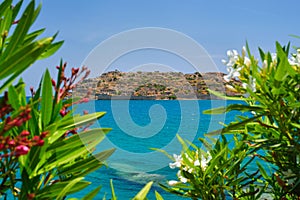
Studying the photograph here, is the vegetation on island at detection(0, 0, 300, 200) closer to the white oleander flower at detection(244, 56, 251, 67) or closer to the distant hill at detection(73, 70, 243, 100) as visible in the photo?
the white oleander flower at detection(244, 56, 251, 67)

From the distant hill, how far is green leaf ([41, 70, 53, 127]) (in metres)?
0.19

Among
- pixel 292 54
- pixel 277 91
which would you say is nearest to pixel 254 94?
pixel 277 91

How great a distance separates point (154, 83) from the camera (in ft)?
99.6

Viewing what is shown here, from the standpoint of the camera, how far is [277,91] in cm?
79

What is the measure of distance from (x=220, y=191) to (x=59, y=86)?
71 centimetres

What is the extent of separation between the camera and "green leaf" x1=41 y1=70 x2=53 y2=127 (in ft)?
2.06

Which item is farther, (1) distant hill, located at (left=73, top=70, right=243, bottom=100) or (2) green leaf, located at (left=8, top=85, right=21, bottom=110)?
(1) distant hill, located at (left=73, top=70, right=243, bottom=100)

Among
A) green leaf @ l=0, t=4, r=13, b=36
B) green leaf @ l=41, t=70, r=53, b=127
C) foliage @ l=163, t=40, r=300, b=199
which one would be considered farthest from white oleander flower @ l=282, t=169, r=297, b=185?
green leaf @ l=0, t=4, r=13, b=36

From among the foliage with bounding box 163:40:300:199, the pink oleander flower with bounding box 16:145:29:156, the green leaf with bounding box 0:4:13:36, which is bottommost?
the pink oleander flower with bounding box 16:145:29:156

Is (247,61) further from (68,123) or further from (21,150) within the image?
(21,150)

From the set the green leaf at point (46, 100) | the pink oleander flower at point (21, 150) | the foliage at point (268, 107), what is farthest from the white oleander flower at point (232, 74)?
the pink oleander flower at point (21, 150)

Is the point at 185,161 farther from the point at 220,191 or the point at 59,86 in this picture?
the point at 59,86

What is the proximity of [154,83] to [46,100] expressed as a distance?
29.7 meters

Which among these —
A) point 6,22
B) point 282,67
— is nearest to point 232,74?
point 282,67
